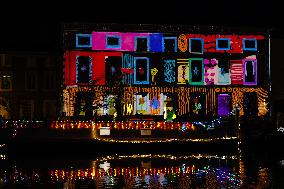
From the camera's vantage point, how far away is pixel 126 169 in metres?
24.3

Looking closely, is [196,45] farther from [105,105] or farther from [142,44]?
[105,105]

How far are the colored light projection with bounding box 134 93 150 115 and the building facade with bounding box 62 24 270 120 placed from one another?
75 mm

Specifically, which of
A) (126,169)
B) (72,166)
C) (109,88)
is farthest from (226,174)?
(109,88)

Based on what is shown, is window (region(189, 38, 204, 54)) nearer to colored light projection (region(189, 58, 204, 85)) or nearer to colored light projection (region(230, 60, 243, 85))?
colored light projection (region(189, 58, 204, 85))

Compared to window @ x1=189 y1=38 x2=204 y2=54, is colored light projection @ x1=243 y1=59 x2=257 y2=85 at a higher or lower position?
lower

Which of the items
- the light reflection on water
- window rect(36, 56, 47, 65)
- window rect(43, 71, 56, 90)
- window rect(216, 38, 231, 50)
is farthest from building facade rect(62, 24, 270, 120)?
the light reflection on water

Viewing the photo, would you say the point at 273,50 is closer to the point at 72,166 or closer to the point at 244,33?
the point at 244,33

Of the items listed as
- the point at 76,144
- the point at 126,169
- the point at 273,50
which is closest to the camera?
the point at 126,169

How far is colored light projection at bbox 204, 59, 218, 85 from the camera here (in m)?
45.6

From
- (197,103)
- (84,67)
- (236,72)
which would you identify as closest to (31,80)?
(84,67)

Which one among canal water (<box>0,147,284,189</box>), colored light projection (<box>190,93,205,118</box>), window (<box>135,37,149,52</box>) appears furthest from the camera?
colored light projection (<box>190,93,205,118</box>)

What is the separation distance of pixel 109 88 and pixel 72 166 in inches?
743

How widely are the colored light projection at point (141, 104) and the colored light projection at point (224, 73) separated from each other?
5830 millimetres

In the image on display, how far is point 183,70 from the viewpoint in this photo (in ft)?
149
